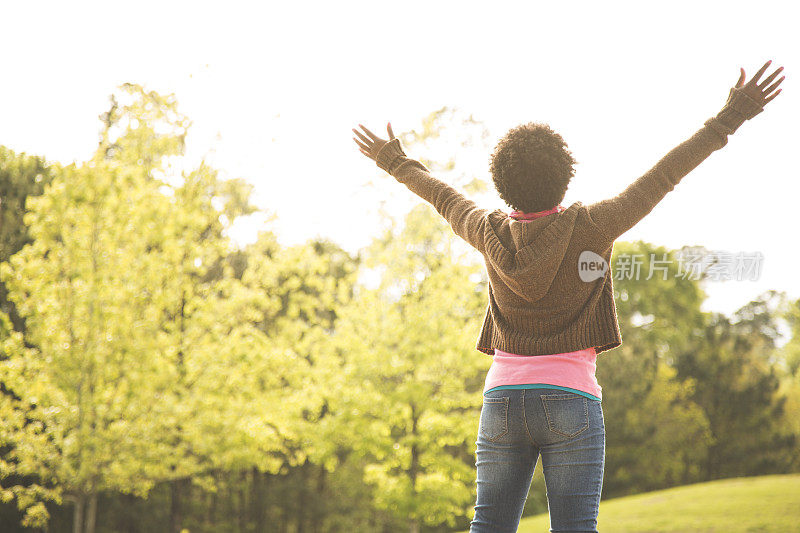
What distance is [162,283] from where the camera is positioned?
29.1ft

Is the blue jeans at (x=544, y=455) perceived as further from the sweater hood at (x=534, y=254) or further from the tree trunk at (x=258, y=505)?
the tree trunk at (x=258, y=505)

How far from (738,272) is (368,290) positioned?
7.39 meters

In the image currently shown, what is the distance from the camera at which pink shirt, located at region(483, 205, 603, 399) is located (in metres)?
1.71

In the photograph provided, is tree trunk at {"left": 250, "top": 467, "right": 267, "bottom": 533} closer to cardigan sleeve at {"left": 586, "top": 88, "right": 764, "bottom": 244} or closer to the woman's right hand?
cardigan sleeve at {"left": 586, "top": 88, "right": 764, "bottom": 244}


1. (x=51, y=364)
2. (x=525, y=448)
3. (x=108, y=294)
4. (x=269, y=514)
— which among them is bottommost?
(x=269, y=514)

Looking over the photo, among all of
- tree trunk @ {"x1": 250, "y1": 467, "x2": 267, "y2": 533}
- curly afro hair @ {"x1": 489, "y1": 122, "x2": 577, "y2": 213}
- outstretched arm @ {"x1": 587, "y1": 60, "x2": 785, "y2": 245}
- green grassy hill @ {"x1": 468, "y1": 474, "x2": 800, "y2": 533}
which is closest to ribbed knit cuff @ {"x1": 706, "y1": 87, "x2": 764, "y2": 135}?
outstretched arm @ {"x1": 587, "y1": 60, "x2": 785, "y2": 245}

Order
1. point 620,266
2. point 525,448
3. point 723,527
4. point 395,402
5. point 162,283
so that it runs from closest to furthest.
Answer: point 525,448 → point 620,266 → point 162,283 → point 723,527 → point 395,402

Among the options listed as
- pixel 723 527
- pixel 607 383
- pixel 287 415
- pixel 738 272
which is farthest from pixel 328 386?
pixel 607 383

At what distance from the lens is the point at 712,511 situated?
10.7 metres

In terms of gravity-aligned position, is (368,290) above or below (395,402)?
above

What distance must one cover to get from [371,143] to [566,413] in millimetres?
1093

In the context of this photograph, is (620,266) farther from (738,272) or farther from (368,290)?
(368,290)

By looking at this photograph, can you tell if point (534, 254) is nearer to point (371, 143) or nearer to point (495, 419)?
point (495, 419)

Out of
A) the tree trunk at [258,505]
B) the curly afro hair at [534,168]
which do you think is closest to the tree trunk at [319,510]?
the tree trunk at [258,505]
